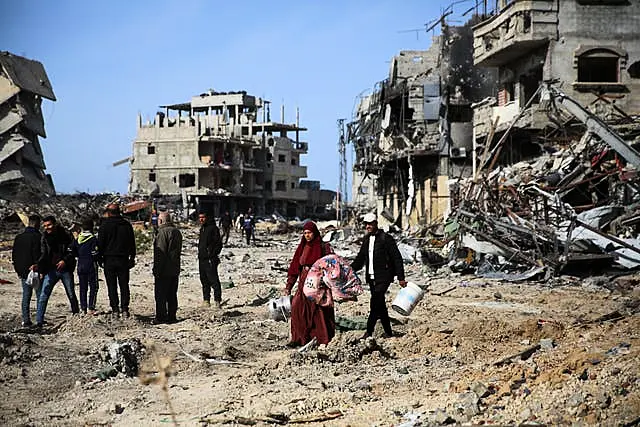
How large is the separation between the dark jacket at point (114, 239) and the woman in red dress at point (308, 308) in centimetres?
285

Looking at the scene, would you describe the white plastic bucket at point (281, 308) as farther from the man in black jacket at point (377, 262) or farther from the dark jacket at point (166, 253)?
the dark jacket at point (166, 253)

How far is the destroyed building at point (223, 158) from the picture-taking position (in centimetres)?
6660

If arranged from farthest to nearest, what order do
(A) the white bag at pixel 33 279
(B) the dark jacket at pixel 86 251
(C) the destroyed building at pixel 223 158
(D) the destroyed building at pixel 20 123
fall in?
1. (C) the destroyed building at pixel 223 158
2. (D) the destroyed building at pixel 20 123
3. (B) the dark jacket at pixel 86 251
4. (A) the white bag at pixel 33 279

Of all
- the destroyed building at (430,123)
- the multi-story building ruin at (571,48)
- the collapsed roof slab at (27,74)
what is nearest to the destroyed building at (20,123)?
the collapsed roof slab at (27,74)

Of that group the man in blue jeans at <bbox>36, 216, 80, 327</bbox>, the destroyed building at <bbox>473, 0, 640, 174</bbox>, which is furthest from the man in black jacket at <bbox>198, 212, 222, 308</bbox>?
the destroyed building at <bbox>473, 0, 640, 174</bbox>

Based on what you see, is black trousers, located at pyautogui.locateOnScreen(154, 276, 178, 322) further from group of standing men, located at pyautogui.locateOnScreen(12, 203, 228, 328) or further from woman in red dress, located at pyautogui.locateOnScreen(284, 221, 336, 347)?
woman in red dress, located at pyautogui.locateOnScreen(284, 221, 336, 347)

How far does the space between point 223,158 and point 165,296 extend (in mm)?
57885

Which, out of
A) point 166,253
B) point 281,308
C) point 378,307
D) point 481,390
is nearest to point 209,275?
point 166,253

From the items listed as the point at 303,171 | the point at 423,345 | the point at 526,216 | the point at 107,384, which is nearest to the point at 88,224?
the point at 107,384

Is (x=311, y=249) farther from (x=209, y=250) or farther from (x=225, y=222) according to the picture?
(x=225, y=222)

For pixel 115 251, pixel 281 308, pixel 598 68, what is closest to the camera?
pixel 281 308

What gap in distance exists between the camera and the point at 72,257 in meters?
10.6

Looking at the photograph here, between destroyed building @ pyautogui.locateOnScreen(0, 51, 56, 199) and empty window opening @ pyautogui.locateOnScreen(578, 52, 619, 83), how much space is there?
28256mm

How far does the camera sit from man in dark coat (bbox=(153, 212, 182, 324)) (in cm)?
1091
